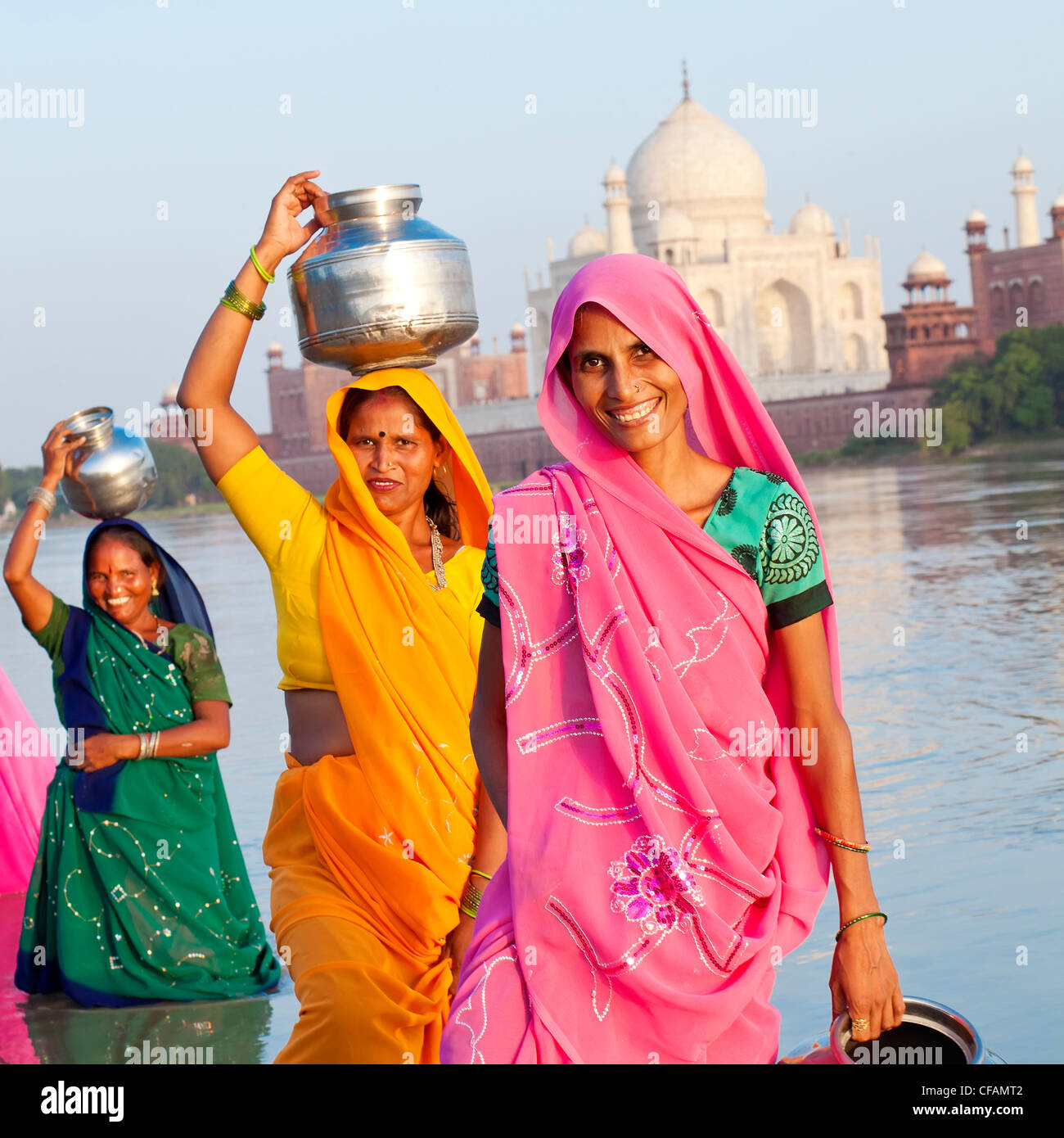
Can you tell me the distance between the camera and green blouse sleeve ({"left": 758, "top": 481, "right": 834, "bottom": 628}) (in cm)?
185

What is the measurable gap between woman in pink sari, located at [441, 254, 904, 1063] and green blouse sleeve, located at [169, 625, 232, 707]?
1.81 meters

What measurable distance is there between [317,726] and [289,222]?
0.79 metres

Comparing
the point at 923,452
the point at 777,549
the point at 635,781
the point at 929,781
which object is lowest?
the point at 923,452

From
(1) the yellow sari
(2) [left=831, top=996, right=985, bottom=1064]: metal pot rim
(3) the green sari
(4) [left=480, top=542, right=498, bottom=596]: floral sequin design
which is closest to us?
(2) [left=831, top=996, right=985, bottom=1064]: metal pot rim

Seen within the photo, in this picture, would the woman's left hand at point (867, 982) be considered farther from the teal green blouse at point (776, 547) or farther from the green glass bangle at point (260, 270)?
the green glass bangle at point (260, 270)

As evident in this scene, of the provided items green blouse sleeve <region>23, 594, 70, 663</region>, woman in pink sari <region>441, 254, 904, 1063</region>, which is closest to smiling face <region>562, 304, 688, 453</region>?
woman in pink sari <region>441, 254, 904, 1063</region>

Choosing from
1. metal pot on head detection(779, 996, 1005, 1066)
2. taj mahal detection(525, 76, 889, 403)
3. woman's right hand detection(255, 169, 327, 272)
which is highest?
taj mahal detection(525, 76, 889, 403)

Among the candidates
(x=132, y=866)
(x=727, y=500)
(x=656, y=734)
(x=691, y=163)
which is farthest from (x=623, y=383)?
(x=691, y=163)

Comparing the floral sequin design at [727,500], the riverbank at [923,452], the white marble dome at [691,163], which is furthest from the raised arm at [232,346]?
the white marble dome at [691,163]

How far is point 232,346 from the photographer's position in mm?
2635

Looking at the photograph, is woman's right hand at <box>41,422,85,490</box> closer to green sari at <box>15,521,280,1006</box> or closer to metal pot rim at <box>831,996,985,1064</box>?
green sari at <box>15,521,280,1006</box>

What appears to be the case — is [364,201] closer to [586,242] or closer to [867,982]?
[867,982]

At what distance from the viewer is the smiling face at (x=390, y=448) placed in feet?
8.72

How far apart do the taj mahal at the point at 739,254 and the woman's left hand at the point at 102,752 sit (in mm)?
35206
